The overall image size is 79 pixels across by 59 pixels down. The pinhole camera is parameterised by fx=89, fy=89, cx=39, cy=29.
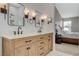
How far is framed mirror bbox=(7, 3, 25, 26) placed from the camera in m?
1.79

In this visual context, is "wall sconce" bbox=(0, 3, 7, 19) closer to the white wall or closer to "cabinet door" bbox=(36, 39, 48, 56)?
the white wall

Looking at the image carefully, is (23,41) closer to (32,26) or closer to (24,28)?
(24,28)

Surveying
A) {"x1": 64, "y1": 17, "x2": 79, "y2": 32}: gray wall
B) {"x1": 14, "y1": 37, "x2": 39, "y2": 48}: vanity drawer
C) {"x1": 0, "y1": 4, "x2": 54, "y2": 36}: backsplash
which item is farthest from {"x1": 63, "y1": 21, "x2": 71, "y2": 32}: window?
{"x1": 14, "y1": 37, "x2": 39, "y2": 48}: vanity drawer

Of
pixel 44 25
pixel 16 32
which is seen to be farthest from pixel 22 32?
pixel 44 25

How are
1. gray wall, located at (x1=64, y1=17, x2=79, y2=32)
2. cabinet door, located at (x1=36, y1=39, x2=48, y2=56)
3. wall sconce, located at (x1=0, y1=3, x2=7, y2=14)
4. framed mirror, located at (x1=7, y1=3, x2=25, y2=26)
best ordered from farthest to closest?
cabinet door, located at (x1=36, y1=39, x2=48, y2=56)
gray wall, located at (x1=64, y1=17, x2=79, y2=32)
framed mirror, located at (x1=7, y1=3, x2=25, y2=26)
wall sconce, located at (x1=0, y1=3, x2=7, y2=14)

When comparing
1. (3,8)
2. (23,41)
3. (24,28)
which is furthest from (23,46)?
(3,8)

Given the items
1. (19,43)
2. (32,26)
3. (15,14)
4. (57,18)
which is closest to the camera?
(19,43)

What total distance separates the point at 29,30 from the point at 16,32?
16.8 inches

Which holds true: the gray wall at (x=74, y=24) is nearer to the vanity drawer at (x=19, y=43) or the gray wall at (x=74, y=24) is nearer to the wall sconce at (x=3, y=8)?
the vanity drawer at (x=19, y=43)

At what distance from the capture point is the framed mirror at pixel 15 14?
179cm

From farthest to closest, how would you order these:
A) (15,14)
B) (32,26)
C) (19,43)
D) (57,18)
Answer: (32,26)
(57,18)
(15,14)
(19,43)

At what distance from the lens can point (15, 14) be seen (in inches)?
73.7

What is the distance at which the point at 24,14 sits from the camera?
86.0 inches

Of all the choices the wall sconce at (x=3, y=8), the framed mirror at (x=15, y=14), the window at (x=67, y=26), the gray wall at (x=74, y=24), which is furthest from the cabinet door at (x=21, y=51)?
the gray wall at (x=74, y=24)
